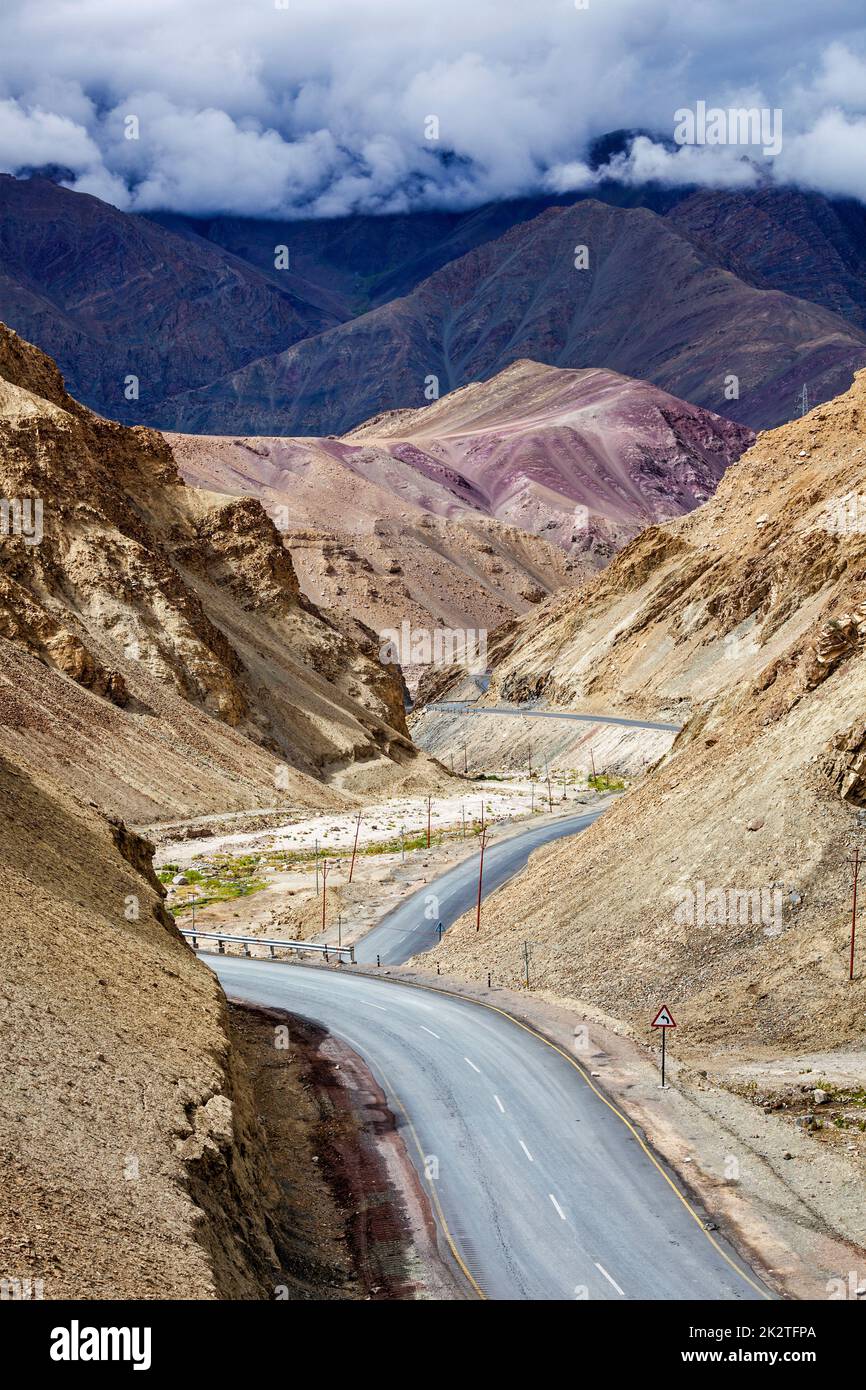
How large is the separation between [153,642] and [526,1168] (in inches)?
2616

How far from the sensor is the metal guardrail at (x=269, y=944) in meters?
45.8

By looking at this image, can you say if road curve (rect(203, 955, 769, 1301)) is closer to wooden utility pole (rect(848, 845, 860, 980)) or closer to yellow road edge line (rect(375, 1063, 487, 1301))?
yellow road edge line (rect(375, 1063, 487, 1301))

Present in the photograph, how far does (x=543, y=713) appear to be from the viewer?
11219 cm

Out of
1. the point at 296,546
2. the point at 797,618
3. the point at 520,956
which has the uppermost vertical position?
the point at 296,546

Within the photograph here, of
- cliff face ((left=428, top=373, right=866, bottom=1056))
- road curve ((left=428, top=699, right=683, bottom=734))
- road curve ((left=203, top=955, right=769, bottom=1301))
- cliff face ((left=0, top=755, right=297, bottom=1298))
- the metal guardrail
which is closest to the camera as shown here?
cliff face ((left=0, top=755, right=297, bottom=1298))

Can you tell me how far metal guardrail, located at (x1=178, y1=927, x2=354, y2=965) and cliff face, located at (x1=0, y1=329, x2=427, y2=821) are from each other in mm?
18973

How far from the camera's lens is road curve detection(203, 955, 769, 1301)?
1870 cm

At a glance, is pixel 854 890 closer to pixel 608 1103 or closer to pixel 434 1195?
pixel 608 1103

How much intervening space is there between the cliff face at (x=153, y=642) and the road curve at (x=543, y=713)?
1182 centimetres

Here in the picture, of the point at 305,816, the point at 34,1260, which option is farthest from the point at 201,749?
the point at 34,1260

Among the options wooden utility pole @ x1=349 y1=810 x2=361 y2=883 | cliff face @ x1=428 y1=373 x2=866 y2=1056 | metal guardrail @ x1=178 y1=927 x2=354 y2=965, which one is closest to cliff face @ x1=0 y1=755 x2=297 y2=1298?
cliff face @ x1=428 y1=373 x2=866 y2=1056
